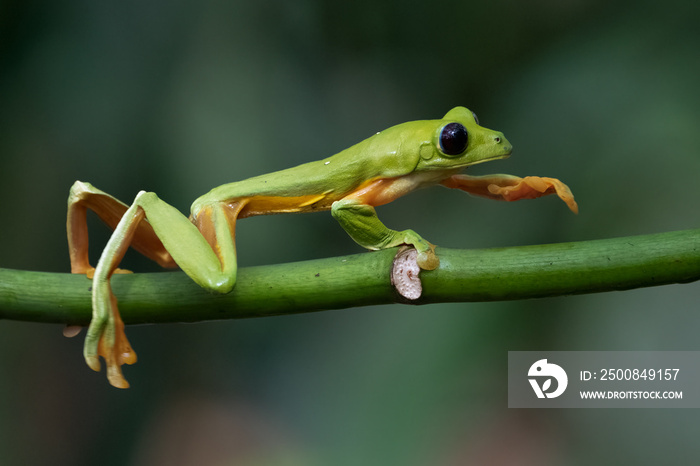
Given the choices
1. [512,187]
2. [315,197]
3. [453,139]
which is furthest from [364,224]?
[512,187]

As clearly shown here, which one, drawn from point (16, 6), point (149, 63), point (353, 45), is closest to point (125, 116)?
point (149, 63)

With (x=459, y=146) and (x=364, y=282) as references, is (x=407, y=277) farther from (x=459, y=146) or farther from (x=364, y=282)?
(x=459, y=146)

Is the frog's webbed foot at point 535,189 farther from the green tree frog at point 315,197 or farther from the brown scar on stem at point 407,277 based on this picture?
the brown scar on stem at point 407,277

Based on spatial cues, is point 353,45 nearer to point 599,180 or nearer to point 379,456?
point 599,180

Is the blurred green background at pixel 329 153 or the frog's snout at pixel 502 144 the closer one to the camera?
the frog's snout at pixel 502 144

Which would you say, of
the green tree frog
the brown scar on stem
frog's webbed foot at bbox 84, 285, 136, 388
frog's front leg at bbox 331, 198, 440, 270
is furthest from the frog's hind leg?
the brown scar on stem

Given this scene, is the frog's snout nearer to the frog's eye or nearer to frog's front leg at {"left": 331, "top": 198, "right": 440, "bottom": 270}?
the frog's eye

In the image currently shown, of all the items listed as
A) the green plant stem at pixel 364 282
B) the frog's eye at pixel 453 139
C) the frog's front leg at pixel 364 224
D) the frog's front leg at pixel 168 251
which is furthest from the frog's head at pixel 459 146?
the frog's front leg at pixel 168 251

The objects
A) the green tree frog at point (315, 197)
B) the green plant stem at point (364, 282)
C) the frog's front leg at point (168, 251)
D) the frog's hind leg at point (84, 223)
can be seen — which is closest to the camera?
the green plant stem at point (364, 282)
